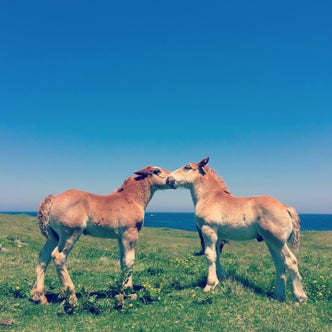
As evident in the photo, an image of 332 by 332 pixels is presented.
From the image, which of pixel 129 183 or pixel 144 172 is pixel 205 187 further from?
pixel 129 183

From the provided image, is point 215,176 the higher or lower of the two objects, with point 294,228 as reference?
higher

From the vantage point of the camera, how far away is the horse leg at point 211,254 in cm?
955

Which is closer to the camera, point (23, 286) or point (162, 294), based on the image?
point (162, 294)

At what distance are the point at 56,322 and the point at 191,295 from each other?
3837mm

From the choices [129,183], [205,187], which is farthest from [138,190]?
[205,187]

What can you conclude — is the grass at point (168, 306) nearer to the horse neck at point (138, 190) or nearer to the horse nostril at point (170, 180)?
the horse neck at point (138, 190)

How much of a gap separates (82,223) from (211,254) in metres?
4.01

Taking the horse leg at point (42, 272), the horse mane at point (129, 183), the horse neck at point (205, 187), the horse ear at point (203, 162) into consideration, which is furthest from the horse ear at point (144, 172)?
the horse leg at point (42, 272)

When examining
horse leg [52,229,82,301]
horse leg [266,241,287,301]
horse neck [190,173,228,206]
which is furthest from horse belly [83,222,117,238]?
horse leg [266,241,287,301]

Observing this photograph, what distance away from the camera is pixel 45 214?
8.69 metres

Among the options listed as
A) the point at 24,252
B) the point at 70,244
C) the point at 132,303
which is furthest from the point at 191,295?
the point at 24,252

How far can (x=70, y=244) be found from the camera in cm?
849

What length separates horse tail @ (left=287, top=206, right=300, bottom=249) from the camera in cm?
893

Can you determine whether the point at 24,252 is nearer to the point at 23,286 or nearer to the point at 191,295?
the point at 23,286
